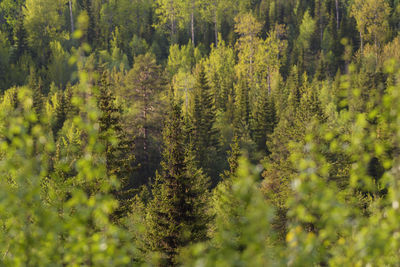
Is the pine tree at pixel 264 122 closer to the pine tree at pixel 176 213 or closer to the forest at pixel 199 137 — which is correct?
the forest at pixel 199 137

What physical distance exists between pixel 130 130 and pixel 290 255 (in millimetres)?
30768

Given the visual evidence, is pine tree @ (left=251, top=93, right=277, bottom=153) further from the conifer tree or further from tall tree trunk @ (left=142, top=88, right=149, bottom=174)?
tall tree trunk @ (left=142, top=88, right=149, bottom=174)

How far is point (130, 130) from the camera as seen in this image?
33.5m

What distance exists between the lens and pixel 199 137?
35719 mm

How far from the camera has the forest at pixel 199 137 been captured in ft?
12.3

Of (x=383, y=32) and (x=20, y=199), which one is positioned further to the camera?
(x=383, y=32)

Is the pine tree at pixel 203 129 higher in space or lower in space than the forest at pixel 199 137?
lower

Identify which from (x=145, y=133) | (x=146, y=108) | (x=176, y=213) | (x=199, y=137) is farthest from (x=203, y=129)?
Answer: (x=176, y=213)

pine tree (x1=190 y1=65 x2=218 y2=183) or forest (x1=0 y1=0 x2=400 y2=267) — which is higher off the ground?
forest (x1=0 y1=0 x2=400 y2=267)

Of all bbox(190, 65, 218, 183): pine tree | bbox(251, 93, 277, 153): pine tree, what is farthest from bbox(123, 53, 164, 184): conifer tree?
bbox(251, 93, 277, 153): pine tree

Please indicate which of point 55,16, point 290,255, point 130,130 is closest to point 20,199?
point 290,255

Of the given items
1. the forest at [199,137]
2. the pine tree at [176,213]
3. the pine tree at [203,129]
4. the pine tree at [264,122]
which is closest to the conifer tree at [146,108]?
the forest at [199,137]

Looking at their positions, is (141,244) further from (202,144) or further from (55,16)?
(55,16)

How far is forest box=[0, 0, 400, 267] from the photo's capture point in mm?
3760
